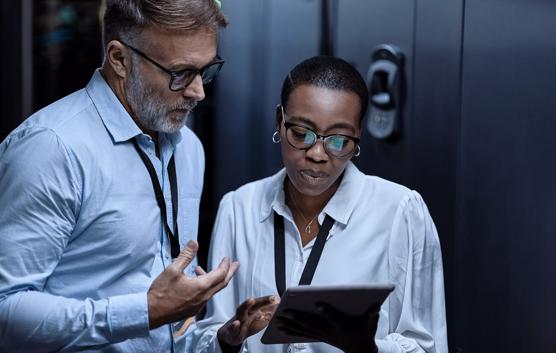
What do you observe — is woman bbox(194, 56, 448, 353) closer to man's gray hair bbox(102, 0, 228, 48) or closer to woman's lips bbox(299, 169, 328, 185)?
woman's lips bbox(299, 169, 328, 185)

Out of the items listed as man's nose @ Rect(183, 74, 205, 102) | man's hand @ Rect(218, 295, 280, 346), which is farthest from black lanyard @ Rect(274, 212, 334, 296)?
man's nose @ Rect(183, 74, 205, 102)

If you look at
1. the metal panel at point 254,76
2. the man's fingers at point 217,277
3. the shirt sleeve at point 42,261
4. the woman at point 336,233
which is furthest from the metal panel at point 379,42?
the shirt sleeve at point 42,261

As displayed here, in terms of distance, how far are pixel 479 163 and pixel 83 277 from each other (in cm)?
126

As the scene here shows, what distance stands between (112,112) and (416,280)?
35.5 inches

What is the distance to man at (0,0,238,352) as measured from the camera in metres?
2.00

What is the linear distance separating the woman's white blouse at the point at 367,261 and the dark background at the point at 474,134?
338mm

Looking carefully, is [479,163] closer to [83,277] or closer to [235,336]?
[235,336]

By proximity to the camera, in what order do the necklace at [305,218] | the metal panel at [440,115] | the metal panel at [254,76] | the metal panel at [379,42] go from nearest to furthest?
the necklace at [305,218]
the metal panel at [440,115]
the metal panel at [379,42]
the metal panel at [254,76]

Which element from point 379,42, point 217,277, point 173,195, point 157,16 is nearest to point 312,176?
point 173,195

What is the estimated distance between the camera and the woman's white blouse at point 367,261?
2.32m

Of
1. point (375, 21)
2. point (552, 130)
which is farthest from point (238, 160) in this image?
point (552, 130)

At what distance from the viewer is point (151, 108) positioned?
2.20 meters

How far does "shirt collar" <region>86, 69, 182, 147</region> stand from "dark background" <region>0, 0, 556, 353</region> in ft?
3.53

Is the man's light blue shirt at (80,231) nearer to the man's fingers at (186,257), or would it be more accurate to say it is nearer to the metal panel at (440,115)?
the man's fingers at (186,257)
